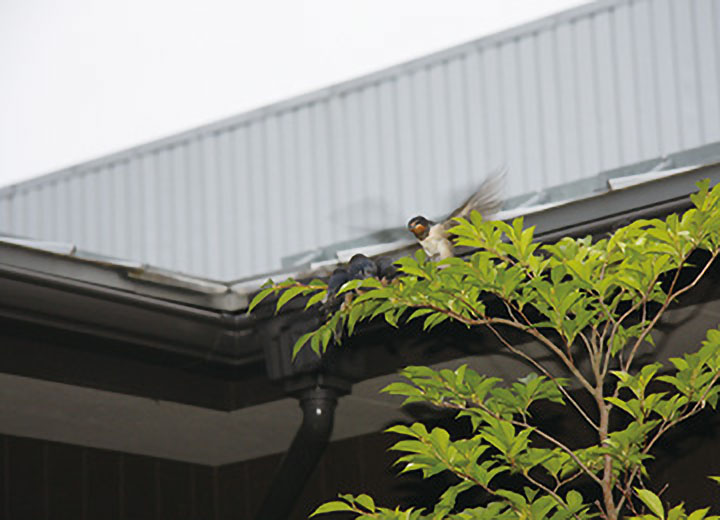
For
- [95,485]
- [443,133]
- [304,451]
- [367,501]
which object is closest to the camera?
[367,501]

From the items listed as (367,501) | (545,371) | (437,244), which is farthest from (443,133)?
(367,501)

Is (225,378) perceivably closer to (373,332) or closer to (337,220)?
(373,332)

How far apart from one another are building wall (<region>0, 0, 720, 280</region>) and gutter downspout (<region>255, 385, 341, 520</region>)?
1.08 meters

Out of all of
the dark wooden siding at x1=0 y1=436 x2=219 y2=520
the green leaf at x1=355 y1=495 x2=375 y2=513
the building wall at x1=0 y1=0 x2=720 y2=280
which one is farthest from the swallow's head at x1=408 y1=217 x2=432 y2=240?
the dark wooden siding at x1=0 y1=436 x2=219 y2=520

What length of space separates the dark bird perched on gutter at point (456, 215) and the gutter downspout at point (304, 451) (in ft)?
2.84

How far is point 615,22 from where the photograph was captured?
19.9ft

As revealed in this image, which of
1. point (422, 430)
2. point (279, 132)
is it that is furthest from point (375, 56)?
point (422, 430)

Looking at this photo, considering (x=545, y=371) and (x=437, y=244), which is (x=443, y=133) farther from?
(x=545, y=371)

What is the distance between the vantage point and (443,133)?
6219 millimetres

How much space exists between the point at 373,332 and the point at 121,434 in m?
1.74

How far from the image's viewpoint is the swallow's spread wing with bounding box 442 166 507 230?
4.11m

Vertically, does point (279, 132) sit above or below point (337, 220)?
above

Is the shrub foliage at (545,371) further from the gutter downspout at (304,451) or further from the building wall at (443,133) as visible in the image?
the building wall at (443,133)

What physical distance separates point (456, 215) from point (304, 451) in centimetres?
125
